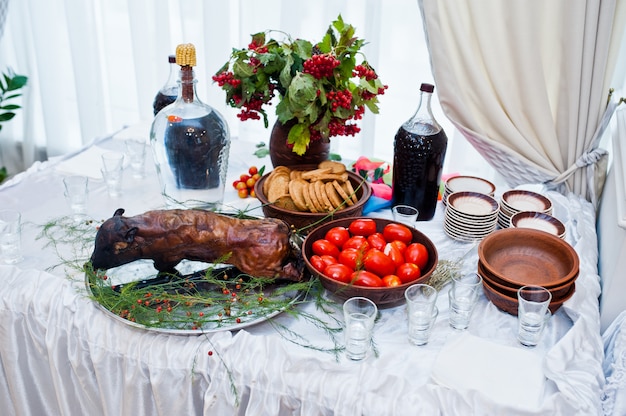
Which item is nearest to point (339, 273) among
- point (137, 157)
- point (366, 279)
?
point (366, 279)

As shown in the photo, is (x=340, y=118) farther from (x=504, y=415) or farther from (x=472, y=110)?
(x=504, y=415)

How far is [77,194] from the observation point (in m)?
1.52

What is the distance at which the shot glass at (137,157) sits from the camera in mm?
1794

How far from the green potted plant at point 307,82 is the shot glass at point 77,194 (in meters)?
0.44

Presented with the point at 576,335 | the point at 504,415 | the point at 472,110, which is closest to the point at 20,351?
the point at 504,415

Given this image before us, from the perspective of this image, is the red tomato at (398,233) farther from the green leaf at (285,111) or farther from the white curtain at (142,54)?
the white curtain at (142,54)

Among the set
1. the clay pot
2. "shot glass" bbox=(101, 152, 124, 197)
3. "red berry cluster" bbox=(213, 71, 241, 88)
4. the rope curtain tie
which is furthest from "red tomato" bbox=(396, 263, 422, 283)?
"shot glass" bbox=(101, 152, 124, 197)

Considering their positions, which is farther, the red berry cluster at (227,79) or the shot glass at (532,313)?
the red berry cluster at (227,79)

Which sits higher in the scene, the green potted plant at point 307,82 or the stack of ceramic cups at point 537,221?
the green potted plant at point 307,82

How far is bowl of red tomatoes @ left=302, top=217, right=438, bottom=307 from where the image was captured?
1156mm

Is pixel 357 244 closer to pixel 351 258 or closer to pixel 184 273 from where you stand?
pixel 351 258

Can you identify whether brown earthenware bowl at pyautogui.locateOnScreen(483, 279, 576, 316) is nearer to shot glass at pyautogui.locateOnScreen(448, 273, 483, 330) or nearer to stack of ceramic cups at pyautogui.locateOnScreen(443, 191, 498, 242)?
shot glass at pyautogui.locateOnScreen(448, 273, 483, 330)

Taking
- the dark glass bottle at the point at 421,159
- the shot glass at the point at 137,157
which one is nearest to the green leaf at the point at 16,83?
the shot glass at the point at 137,157

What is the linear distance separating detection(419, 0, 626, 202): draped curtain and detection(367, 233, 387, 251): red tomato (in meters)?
0.63
